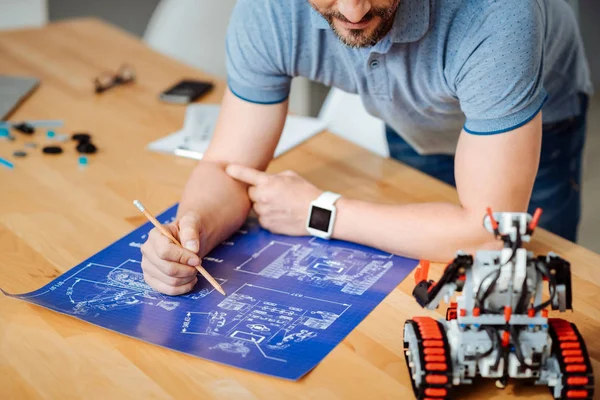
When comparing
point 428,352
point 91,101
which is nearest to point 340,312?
point 428,352

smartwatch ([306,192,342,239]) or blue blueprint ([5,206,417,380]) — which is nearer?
blue blueprint ([5,206,417,380])

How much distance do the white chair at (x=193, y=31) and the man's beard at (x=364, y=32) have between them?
50.9 inches

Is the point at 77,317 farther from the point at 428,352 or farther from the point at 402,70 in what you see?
the point at 402,70

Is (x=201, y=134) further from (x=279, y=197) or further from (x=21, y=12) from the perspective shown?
(x=21, y=12)

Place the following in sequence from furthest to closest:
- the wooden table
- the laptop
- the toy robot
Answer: the laptop → the wooden table → the toy robot

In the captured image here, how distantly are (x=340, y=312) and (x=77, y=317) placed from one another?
399 mm

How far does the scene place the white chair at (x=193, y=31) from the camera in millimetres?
2500

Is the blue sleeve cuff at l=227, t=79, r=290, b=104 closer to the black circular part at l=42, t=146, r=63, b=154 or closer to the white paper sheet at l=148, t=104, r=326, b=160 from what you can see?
the white paper sheet at l=148, t=104, r=326, b=160

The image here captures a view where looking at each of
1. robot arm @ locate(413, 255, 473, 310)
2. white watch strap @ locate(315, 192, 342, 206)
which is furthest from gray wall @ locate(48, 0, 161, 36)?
robot arm @ locate(413, 255, 473, 310)

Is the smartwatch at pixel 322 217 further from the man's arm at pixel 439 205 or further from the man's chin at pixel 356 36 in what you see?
the man's chin at pixel 356 36

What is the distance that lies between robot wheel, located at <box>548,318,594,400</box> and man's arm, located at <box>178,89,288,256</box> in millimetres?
629

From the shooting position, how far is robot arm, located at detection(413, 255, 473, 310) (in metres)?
0.92

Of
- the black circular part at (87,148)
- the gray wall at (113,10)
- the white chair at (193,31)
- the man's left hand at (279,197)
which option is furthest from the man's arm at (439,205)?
the gray wall at (113,10)

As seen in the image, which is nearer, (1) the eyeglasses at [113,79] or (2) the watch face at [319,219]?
(2) the watch face at [319,219]
